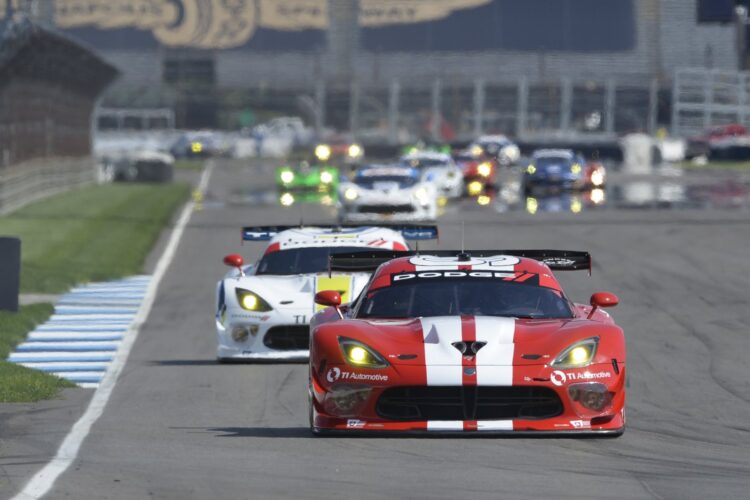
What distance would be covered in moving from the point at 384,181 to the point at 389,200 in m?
1.42


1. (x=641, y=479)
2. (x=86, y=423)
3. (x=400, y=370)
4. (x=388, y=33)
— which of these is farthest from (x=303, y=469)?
(x=388, y=33)

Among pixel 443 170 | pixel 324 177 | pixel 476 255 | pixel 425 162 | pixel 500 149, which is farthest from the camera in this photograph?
pixel 500 149

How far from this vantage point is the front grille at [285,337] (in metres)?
15.5

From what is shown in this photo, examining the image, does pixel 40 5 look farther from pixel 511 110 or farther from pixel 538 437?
pixel 538 437

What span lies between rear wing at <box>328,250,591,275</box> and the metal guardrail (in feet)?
83.4

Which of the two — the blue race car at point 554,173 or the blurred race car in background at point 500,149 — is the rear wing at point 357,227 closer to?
the blue race car at point 554,173

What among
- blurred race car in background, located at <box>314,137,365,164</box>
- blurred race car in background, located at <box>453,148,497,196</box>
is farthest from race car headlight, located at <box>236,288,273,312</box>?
blurred race car in background, located at <box>314,137,365,164</box>

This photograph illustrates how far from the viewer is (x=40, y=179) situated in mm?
44781

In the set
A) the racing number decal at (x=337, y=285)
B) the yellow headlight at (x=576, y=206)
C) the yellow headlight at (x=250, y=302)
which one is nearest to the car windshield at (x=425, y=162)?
the yellow headlight at (x=576, y=206)

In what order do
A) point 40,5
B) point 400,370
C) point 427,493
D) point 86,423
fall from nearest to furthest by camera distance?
point 427,493, point 400,370, point 86,423, point 40,5

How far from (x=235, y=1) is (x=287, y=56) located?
404cm

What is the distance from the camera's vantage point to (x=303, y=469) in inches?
369

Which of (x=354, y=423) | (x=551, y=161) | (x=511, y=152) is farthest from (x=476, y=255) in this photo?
(x=511, y=152)

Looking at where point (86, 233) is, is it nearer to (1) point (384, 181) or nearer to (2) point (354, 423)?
(1) point (384, 181)
